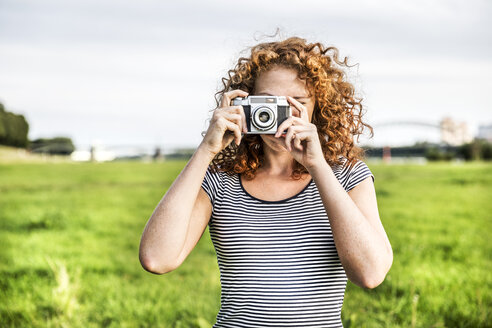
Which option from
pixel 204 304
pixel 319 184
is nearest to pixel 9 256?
pixel 204 304

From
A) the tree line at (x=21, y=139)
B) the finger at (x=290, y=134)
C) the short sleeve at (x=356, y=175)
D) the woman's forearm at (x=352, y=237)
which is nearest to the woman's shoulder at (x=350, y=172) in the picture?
the short sleeve at (x=356, y=175)

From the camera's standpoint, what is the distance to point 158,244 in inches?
80.5

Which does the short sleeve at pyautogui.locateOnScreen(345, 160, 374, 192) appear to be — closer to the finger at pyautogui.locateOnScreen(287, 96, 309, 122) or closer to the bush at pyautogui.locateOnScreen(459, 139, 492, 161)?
the finger at pyautogui.locateOnScreen(287, 96, 309, 122)

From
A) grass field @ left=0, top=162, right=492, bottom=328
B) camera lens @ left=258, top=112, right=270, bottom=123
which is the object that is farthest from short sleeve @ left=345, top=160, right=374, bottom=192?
grass field @ left=0, top=162, right=492, bottom=328

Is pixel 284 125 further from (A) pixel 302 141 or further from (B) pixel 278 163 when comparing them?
(B) pixel 278 163

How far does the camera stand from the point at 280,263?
78.6 inches

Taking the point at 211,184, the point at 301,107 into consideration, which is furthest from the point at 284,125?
the point at 211,184

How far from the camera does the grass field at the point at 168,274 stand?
→ 4117 millimetres

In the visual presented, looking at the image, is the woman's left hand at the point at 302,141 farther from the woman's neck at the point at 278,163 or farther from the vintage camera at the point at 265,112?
the woman's neck at the point at 278,163

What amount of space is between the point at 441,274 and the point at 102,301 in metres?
3.14

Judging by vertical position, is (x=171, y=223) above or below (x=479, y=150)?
above

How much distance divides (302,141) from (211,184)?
1.42 ft

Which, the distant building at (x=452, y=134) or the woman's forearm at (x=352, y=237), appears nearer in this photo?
the woman's forearm at (x=352, y=237)

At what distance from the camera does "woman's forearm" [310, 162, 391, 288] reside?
75.6 inches
